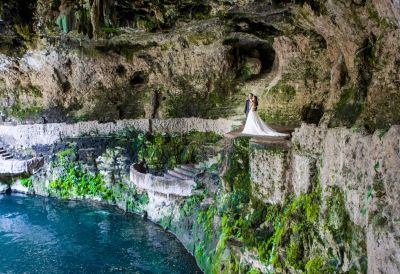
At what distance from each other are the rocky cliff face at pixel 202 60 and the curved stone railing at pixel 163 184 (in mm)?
4169

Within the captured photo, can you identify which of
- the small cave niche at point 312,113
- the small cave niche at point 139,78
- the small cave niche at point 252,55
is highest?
the small cave niche at point 252,55

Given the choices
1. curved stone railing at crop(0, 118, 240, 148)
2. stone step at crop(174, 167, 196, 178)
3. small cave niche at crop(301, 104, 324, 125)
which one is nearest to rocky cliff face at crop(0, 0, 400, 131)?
small cave niche at crop(301, 104, 324, 125)

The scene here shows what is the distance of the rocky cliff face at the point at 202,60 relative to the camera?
8.89 m

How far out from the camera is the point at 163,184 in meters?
15.4

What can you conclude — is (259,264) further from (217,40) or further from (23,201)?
(23,201)

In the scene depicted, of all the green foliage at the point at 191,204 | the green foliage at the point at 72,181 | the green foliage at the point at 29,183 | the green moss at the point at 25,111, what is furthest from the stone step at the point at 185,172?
the green moss at the point at 25,111

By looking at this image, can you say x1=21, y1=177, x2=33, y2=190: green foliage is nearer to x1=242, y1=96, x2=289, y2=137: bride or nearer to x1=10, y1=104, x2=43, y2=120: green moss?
x1=10, y1=104, x2=43, y2=120: green moss

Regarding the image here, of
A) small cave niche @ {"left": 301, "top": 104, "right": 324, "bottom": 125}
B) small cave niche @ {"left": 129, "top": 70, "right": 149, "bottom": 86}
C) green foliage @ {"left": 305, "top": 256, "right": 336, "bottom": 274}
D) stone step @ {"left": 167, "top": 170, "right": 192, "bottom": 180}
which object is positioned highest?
small cave niche @ {"left": 129, "top": 70, "right": 149, "bottom": 86}

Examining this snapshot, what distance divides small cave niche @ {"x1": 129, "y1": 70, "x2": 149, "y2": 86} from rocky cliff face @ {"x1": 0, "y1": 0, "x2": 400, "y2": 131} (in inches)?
3.5

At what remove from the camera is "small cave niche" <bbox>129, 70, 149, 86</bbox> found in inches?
785

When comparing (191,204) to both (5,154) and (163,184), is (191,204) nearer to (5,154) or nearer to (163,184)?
(163,184)

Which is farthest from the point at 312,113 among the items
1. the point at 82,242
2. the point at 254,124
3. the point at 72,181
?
the point at 72,181

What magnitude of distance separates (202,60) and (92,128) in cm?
692

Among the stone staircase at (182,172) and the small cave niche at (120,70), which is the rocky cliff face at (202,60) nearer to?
the small cave niche at (120,70)
